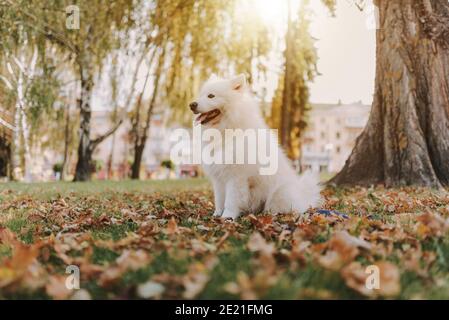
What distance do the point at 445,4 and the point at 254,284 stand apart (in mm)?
7864

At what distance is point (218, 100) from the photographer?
4902 millimetres

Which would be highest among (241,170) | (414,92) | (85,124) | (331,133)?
(331,133)

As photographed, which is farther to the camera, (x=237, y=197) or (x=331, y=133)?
(x=331, y=133)

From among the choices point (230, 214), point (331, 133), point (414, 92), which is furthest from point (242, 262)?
point (331, 133)

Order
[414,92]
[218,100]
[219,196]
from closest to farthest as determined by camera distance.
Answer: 1. [218,100]
2. [219,196]
3. [414,92]

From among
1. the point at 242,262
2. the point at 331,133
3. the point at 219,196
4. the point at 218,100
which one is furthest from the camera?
the point at 331,133

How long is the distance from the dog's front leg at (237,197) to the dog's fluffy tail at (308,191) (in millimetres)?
573

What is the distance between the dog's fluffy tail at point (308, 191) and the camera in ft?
16.5

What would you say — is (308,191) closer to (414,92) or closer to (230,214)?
(230,214)

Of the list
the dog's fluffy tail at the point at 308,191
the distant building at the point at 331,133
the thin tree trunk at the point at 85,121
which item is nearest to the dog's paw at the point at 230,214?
the dog's fluffy tail at the point at 308,191

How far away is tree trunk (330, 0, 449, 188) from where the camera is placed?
8.13 m

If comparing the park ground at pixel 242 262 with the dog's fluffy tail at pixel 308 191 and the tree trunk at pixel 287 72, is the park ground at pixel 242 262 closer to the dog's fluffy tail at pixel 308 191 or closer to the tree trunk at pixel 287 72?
the dog's fluffy tail at pixel 308 191

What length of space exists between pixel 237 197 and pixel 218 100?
3.21 ft
